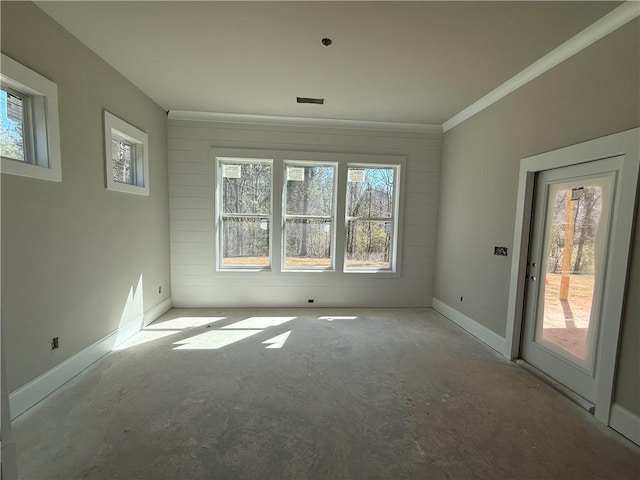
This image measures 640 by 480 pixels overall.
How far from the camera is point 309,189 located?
455 cm

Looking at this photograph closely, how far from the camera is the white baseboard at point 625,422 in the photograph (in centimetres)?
188

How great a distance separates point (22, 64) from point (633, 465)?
4749 mm

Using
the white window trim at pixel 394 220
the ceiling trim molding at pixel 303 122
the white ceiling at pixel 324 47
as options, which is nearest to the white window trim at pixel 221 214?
the ceiling trim molding at pixel 303 122

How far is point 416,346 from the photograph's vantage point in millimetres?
3291

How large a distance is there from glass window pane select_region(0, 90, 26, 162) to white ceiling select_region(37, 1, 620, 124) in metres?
0.75

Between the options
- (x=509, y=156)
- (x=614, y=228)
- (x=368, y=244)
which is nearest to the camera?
(x=614, y=228)

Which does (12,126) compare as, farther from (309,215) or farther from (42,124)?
(309,215)

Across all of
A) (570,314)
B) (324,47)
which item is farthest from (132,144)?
(570,314)

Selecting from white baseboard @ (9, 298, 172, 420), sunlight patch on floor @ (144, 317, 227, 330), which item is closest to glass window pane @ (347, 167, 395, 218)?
sunlight patch on floor @ (144, 317, 227, 330)

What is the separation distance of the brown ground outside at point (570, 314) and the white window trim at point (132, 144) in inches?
176

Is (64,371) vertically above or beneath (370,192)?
beneath

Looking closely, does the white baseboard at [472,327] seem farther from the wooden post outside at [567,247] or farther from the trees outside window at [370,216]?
the trees outside window at [370,216]

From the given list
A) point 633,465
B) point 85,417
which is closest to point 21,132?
point 85,417

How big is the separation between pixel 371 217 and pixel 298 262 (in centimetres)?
141
